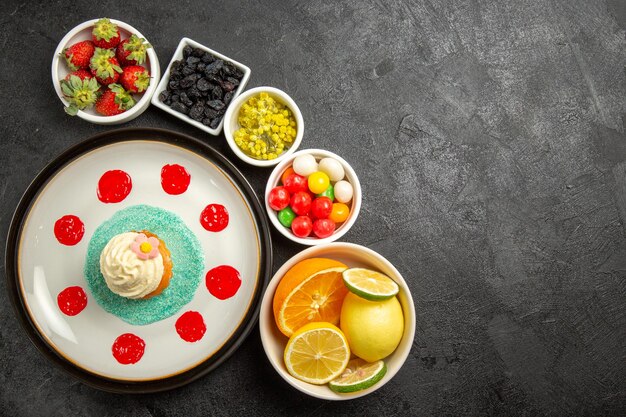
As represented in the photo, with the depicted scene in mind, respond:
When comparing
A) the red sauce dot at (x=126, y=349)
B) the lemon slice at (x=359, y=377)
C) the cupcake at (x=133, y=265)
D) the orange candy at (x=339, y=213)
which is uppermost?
the orange candy at (x=339, y=213)

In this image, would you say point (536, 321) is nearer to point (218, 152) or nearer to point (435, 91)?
point (435, 91)

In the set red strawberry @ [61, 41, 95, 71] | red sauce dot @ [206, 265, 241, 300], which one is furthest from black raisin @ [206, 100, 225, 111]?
red sauce dot @ [206, 265, 241, 300]

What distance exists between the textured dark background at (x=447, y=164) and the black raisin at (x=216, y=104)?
14cm

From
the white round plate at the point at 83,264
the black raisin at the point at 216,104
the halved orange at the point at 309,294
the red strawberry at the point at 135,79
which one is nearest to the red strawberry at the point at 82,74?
the red strawberry at the point at 135,79

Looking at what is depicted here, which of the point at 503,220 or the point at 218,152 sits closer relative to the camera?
the point at 218,152

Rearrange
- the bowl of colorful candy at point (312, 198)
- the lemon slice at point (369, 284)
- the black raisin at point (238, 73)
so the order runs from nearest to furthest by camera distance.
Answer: the lemon slice at point (369, 284)
the bowl of colorful candy at point (312, 198)
the black raisin at point (238, 73)

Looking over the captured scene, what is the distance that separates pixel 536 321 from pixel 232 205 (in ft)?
4.10

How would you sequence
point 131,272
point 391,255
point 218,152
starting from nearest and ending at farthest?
1. point 131,272
2. point 218,152
3. point 391,255

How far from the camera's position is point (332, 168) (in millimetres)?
1796

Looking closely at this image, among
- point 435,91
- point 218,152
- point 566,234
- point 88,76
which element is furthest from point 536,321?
point 88,76

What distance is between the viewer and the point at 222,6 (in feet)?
6.55

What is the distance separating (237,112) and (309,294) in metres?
0.69

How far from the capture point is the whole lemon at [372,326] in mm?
1631

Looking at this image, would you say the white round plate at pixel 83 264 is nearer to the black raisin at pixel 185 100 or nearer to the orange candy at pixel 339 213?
the black raisin at pixel 185 100
